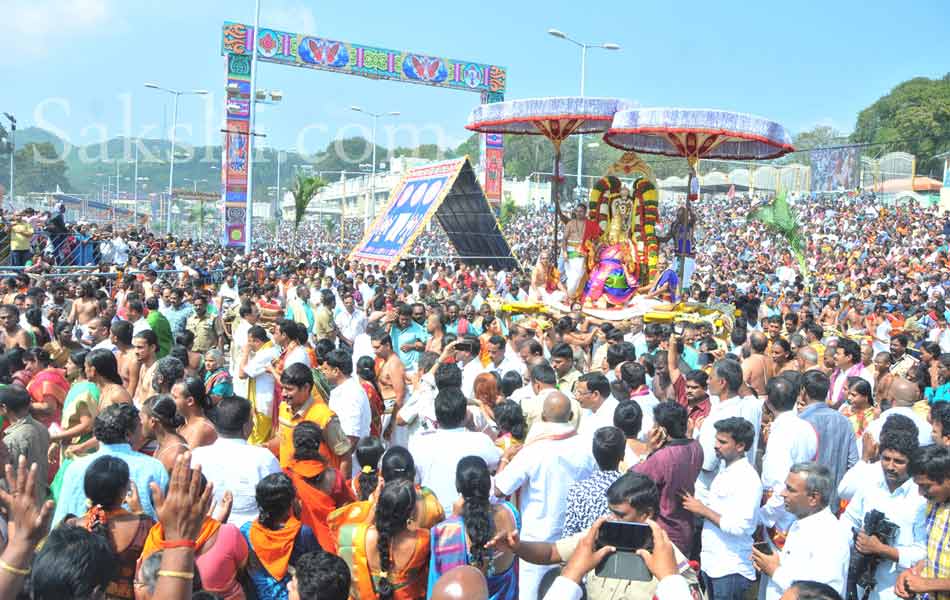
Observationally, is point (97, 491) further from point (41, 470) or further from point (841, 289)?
point (841, 289)

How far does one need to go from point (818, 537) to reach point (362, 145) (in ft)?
439

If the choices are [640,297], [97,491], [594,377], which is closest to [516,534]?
[97,491]

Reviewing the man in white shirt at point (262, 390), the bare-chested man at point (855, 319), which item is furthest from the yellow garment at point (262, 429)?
the bare-chested man at point (855, 319)

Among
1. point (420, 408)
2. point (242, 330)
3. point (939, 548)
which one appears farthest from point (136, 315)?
point (939, 548)

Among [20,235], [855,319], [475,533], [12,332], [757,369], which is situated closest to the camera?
[475,533]

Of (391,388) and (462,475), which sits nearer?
(462,475)

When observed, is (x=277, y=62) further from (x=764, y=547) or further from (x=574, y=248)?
(x=764, y=547)

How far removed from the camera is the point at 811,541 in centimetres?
341

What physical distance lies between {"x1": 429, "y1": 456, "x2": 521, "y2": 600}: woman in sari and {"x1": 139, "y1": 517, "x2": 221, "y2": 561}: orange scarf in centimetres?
83

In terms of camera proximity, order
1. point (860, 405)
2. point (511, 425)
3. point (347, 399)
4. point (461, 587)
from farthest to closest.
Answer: point (860, 405), point (347, 399), point (511, 425), point (461, 587)

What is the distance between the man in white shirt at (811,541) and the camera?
3.38 metres

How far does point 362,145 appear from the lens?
133375mm

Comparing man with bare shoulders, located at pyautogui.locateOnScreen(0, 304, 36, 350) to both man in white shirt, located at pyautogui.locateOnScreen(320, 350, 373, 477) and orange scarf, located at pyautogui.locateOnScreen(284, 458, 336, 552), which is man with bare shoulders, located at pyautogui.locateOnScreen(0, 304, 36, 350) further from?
orange scarf, located at pyautogui.locateOnScreen(284, 458, 336, 552)

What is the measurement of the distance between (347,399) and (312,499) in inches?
54.8
